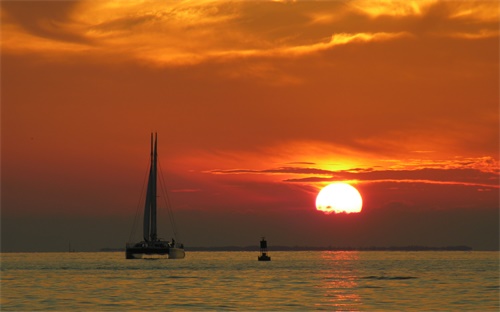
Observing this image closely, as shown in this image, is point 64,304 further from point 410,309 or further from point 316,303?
point 410,309

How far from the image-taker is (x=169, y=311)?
6900 centimetres

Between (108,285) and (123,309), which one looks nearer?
(123,309)

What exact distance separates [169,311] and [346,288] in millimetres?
36360

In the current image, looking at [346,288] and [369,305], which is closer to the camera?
[369,305]

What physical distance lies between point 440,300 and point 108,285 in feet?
141

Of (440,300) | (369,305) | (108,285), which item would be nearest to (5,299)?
(108,285)

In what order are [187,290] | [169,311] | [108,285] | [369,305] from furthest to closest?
[108,285] → [187,290] → [369,305] → [169,311]

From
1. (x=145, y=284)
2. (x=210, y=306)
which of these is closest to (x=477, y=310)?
(x=210, y=306)

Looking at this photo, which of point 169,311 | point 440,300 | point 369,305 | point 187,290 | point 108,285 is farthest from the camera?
point 108,285

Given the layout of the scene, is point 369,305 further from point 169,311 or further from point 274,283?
point 274,283

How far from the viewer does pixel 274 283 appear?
109375mm

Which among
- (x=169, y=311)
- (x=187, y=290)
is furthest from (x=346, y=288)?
(x=169, y=311)

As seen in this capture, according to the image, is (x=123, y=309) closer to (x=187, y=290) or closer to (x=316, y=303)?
(x=316, y=303)

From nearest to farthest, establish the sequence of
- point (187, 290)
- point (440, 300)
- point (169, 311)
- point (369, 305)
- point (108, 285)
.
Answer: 1. point (169, 311)
2. point (369, 305)
3. point (440, 300)
4. point (187, 290)
5. point (108, 285)
